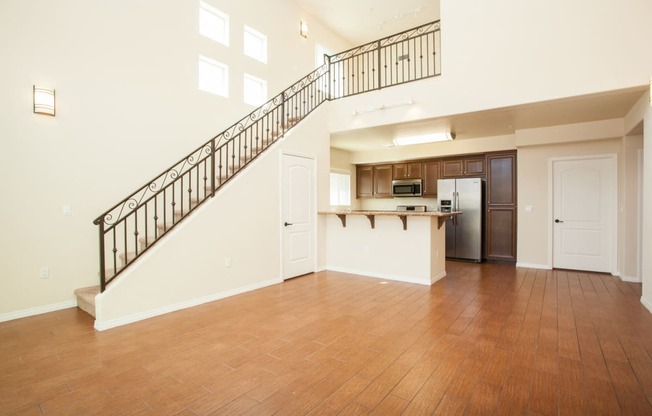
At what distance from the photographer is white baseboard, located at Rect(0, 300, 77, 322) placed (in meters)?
3.67

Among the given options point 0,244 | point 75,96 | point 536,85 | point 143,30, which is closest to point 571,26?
point 536,85

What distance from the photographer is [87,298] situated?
3777 mm

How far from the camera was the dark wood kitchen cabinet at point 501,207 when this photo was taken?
277 inches

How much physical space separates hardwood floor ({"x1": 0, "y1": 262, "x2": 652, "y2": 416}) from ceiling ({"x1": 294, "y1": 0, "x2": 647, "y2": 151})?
2802 millimetres

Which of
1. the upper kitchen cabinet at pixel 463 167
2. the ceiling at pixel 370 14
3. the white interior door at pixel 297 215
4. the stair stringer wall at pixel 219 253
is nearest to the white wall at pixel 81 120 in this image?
the stair stringer wall at pixel 219 253

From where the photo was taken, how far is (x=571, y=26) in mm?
4082

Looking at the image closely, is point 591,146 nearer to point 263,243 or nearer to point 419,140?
point 419,140

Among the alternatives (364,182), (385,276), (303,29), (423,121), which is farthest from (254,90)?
(385,276)

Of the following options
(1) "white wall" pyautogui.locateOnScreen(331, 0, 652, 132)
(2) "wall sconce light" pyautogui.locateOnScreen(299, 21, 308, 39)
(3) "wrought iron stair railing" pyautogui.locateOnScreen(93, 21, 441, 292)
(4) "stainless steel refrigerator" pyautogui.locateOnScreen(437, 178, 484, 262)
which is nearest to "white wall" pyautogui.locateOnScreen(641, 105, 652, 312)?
(1) "white wall" pyautogui.locateOnScreen(331, 0, 652, 132)

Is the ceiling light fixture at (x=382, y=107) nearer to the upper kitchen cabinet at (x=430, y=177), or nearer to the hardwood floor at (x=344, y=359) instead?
the upper kitchen cabinet at (x=430, y=177)

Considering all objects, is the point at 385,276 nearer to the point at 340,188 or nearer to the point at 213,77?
the point at 340,188

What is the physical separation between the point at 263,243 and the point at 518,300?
384 cm

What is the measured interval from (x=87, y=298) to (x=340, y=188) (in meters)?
6.56

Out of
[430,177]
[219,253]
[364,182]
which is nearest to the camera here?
[219,253]
